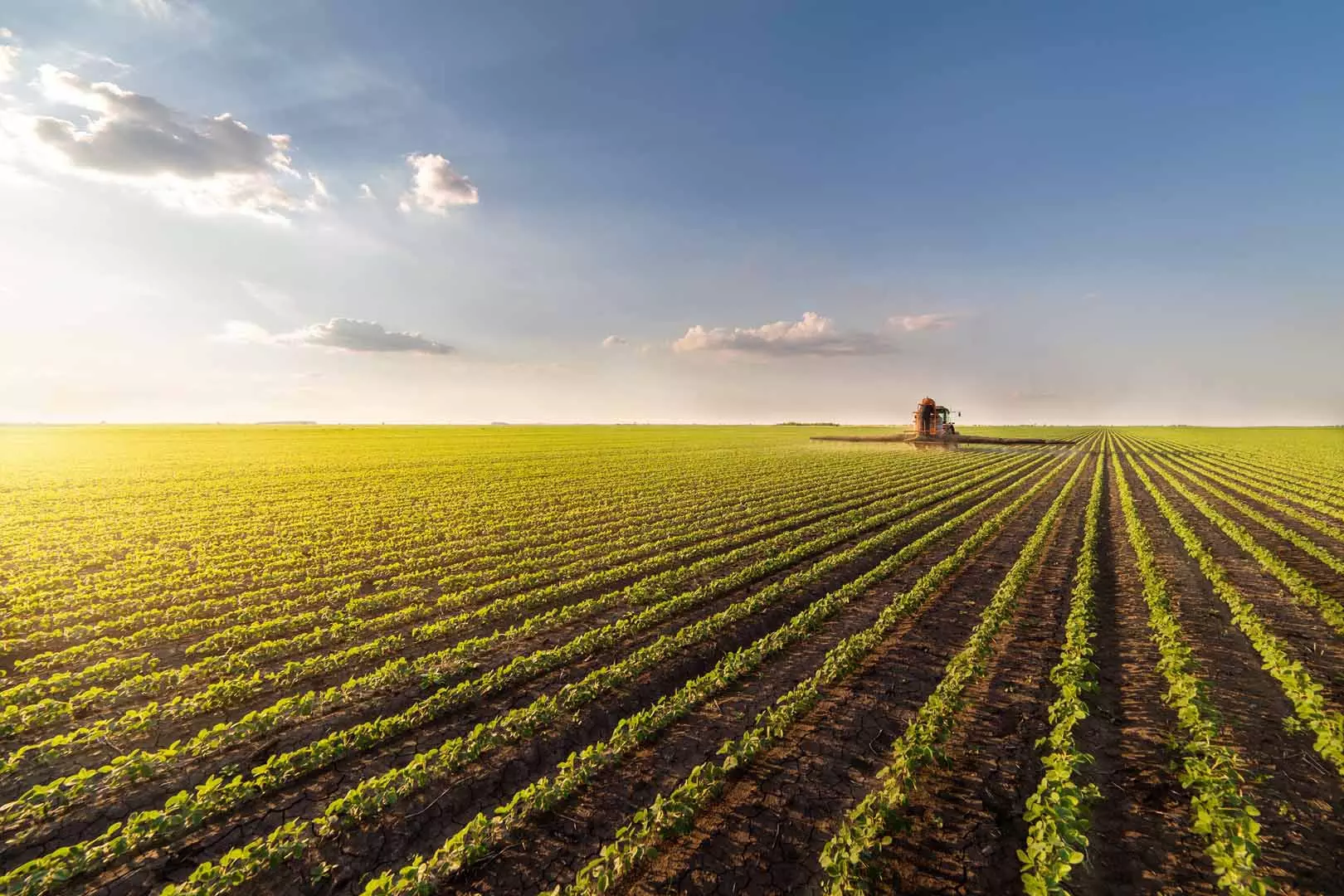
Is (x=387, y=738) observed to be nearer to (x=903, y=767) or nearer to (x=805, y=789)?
(x=805, y=789)

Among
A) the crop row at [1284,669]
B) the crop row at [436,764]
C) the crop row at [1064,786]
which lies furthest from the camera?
the crop row at [1284,669]

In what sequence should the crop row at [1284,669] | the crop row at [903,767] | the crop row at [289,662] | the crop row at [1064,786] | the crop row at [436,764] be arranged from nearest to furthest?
1. the crop row at [1064,786]
2. the crop row at [903,767]
3. the crop row at [436,764]
4. the crop row at [1284,669]
5. the crop row at [289,662]

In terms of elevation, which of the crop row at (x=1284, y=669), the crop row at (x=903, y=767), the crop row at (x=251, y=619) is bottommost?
the crop row at (x=251, y=619)

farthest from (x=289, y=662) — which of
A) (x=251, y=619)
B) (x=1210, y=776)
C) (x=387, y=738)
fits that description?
(x=1210, y=776)

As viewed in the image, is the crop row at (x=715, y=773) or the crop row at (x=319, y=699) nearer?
the crop row at (x=715, y=773)

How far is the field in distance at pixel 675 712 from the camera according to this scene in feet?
18.1

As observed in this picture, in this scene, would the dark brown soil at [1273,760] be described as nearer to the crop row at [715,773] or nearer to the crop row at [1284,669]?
the crop row at [1284,669]

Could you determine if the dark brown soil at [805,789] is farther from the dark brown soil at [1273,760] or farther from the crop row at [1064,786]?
the dark brown soil at [1273,760]

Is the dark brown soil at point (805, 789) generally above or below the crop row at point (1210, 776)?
below

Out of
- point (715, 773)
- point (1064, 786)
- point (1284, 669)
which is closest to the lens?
point (1064, 786)

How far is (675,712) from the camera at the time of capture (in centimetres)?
806

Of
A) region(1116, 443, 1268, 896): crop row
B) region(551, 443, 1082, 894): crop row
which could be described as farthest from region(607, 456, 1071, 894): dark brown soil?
region(1116, 443, 1268, 896): crop row

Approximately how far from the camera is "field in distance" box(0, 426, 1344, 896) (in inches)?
217

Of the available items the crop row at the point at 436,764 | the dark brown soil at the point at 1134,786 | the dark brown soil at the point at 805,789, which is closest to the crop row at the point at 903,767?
the dark brown soil at the point at 805,789
